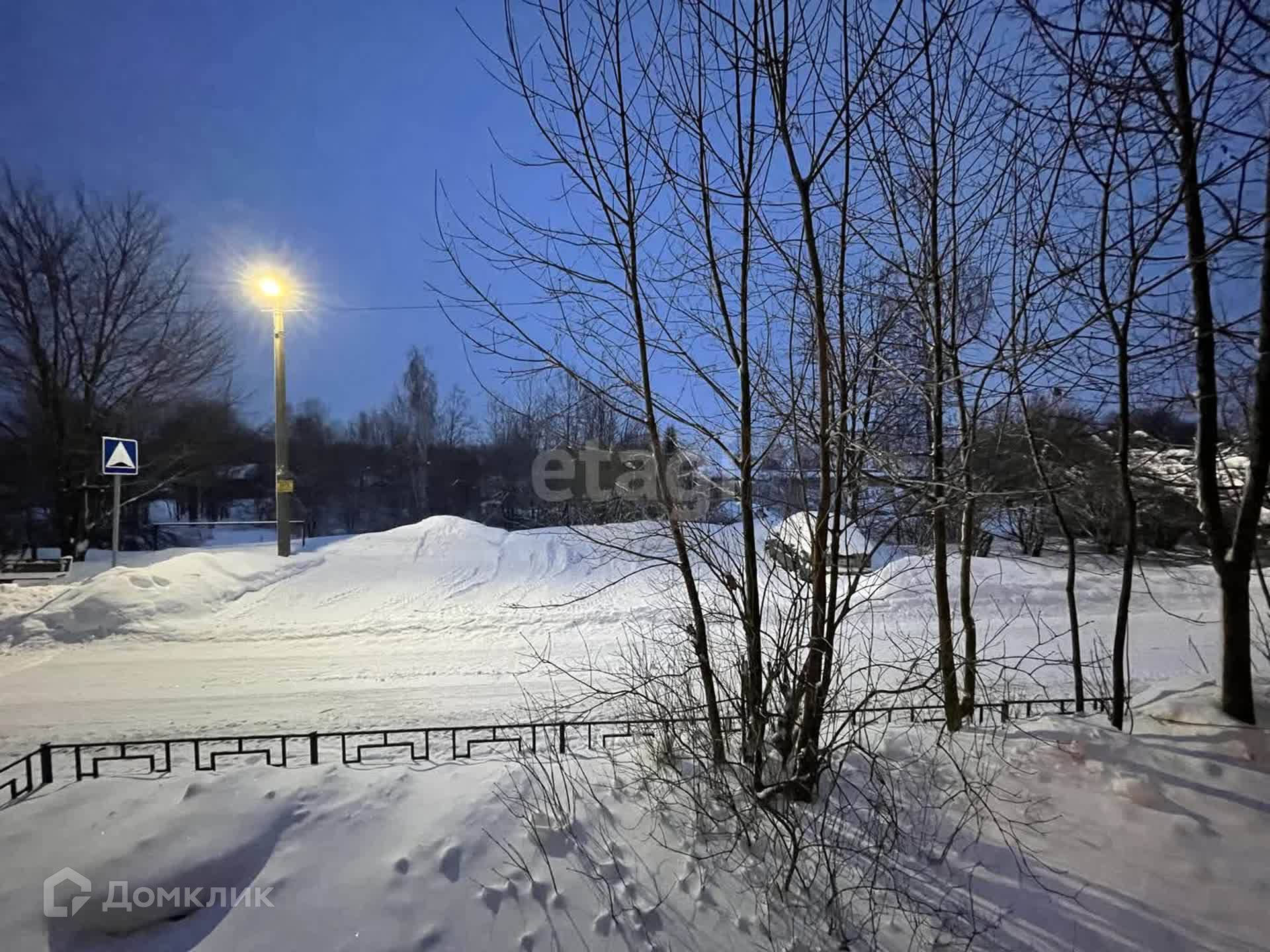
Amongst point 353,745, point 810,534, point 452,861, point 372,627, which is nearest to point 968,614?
point 810,534

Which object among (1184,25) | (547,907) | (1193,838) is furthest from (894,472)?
(1184,25)

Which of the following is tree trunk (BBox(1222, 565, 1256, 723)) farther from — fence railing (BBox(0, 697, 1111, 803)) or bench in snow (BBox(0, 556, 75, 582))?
bench in snow (BBox(0, 556, 75, 582))

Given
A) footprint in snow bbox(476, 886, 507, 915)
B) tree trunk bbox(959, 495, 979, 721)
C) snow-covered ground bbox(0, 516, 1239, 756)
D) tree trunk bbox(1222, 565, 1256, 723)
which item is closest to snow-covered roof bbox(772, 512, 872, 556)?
snow-covered ground bbox(0, 516, 1239, 756)

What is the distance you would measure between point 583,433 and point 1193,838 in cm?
433

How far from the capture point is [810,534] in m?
2.82

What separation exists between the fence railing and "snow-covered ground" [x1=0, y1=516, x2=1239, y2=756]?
1.25ft

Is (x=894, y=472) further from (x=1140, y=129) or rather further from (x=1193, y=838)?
(x=1140, y=129)

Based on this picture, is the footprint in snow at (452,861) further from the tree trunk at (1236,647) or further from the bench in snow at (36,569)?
the bench in snow at (36,569)

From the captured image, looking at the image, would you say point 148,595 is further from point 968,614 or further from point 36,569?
point 968,614

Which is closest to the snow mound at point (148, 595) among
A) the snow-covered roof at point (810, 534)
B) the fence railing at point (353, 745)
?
the fence railing at point (353, 745)

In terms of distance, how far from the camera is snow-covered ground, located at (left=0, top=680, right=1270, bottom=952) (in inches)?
→ 80.7

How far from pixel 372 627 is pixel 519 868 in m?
6.66

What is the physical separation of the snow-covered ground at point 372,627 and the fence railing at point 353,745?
382mm

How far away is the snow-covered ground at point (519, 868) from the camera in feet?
6.73
